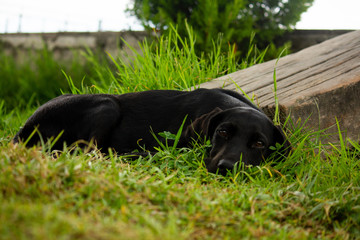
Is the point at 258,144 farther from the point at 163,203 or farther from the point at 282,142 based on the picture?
the point at 163,203

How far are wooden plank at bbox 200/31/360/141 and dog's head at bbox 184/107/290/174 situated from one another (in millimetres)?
748

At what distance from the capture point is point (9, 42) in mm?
12094

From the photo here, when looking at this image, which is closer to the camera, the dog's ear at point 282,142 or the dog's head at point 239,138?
the dog's head at point 239,138

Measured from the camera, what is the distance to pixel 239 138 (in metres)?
3.36

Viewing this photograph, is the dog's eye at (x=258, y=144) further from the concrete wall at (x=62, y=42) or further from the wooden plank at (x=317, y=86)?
the concrete wall at (x=62, y=42)

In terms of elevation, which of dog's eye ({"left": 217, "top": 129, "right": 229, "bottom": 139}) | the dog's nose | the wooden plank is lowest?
the dog's nose

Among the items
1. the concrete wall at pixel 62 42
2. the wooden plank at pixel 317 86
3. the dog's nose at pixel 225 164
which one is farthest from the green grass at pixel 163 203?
the concrete wall at pixel 62 42

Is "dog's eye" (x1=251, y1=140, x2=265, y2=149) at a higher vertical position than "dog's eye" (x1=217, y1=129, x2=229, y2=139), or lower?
lower

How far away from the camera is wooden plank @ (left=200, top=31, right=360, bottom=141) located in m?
4.37

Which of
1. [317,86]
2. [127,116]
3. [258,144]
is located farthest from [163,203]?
[317,86]

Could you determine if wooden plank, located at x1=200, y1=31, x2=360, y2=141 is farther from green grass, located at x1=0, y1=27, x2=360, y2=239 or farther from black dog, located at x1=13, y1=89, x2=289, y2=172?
green grass, located at x1=0, y1=27, x2=360, y2=239

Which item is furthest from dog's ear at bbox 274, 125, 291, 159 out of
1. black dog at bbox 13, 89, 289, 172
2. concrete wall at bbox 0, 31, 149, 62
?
concrete wall at bbox 0, 31, 149, 62

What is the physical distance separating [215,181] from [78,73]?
6284 millimetres

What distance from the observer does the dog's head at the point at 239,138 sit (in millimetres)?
3266
